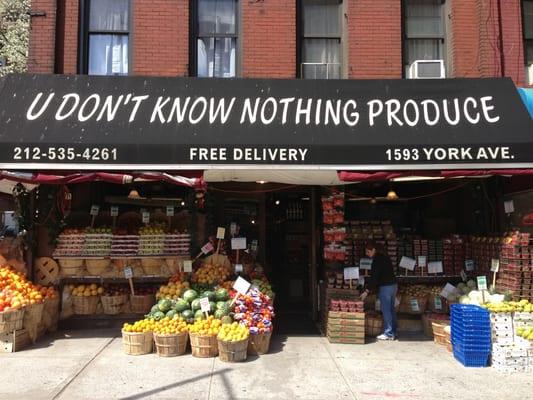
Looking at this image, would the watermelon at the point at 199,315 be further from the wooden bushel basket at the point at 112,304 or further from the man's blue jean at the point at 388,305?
the man's blue jean at the point at 388,305

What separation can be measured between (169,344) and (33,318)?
2.34m

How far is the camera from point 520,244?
7.78m

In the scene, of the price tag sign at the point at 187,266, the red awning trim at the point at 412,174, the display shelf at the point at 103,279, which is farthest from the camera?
the display shelf at the point at 103,279

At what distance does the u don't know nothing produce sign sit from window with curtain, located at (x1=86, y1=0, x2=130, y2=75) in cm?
163

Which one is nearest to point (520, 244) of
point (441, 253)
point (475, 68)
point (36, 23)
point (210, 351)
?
point (441, 253)

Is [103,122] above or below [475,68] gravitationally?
below

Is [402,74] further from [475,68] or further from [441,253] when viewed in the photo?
[441,253]

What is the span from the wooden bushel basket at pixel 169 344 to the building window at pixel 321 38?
18.7 ft

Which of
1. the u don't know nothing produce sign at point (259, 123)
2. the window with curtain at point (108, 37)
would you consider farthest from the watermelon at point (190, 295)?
the window with curtain at point (108, 37)

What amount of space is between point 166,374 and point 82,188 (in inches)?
186

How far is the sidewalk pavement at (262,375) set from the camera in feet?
18.8

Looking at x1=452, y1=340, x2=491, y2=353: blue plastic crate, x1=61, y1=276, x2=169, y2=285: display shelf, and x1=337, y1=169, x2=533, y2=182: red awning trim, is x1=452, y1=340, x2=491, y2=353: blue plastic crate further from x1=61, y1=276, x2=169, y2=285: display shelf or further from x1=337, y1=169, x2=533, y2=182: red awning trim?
x1=61, y1=276, x2=169, y2=285: display shelf

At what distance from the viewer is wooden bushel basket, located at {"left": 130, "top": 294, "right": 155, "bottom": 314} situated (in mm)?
8844

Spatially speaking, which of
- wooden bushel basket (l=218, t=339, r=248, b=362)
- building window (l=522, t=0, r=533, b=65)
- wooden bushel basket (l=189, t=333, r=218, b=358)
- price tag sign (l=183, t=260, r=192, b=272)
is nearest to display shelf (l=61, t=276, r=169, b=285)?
price tag sign (l=183, t=260, r=192, b=272)
